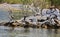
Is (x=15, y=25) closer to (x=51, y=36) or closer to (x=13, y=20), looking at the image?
(x=13, y=20)

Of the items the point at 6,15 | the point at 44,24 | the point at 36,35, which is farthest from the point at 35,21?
the point at 36,35

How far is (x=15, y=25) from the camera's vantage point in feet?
51.0

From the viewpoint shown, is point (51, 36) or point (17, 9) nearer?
point (51, 36)

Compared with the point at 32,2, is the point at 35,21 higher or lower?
lower

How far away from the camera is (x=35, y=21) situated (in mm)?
15500

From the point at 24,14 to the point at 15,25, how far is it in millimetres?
768

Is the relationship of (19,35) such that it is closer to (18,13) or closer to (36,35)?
(36,35)

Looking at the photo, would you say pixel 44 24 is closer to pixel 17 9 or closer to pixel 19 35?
pixel 17 9

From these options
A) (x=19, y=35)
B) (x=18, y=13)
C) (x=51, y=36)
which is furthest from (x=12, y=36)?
(x=18, y=13)

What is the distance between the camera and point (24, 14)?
15.5m

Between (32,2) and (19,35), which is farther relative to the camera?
(32,2)

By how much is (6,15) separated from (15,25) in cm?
74

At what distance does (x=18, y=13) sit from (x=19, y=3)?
0.54 metres

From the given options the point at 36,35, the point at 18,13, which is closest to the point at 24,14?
the point at 18,13
